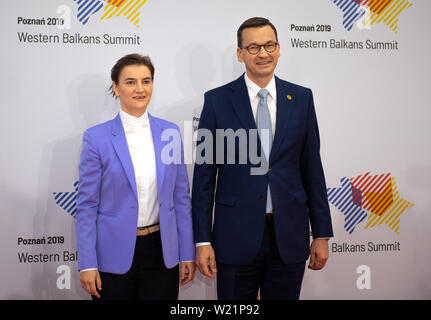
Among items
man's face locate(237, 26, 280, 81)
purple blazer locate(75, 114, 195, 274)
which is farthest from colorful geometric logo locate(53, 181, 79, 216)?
man's face locate(237, 26, 280, 81)

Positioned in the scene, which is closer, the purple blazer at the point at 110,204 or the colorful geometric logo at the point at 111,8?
the purple blazer at the point at 110,204

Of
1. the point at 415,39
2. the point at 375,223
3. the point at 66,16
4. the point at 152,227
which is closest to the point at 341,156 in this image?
the point at 375,223

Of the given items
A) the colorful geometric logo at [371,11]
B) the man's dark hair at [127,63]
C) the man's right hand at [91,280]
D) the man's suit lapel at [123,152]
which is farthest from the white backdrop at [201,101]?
the man's right hand at [91,280]

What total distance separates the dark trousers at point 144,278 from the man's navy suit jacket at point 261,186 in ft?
0.79

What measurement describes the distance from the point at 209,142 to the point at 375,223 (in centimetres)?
178

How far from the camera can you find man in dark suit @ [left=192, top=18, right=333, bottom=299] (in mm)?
2018

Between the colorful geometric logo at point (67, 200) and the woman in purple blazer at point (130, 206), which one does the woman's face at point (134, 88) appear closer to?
the woman in purple blazer at point (130, 206)

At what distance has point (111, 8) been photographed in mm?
2893

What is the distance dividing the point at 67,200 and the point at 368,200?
7.66 ft

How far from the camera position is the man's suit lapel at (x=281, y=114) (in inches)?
79.7

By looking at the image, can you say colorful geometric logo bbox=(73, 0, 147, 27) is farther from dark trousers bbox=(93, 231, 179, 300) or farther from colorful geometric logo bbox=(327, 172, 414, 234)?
colorful geometric logo bbox=(327, 172, 414, 234)

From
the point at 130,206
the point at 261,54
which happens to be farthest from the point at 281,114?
the point at 130,206

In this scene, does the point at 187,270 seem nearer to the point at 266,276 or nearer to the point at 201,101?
the point at 266,276

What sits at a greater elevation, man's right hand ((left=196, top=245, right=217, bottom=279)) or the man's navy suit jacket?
the man's navy suit jacket
